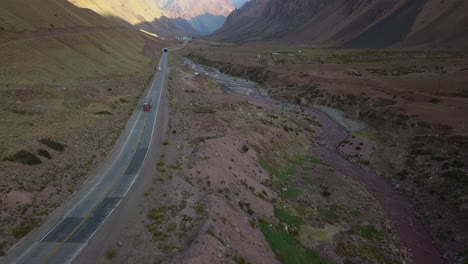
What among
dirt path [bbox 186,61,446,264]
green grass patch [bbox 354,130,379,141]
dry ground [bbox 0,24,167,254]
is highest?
green grass patch [bbox 354,130,379,141]

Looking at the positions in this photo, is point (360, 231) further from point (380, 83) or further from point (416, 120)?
point (380, 83)

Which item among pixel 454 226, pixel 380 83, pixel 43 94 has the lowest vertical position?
pixel 43 94

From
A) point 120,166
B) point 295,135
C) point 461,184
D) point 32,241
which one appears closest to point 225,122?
point 295,135

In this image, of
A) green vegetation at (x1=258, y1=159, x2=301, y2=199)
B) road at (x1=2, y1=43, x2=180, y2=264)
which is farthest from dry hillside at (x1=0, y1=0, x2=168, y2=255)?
green vegetation at (x1=258, y1=159, x2=301, y2=199)

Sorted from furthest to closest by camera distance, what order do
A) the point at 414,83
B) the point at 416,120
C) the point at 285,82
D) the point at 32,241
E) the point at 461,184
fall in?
1. the point at 285,82
2. the point at 414,83
3. the point at 416,120
4. the point at 461,184
5. the point at 32,241

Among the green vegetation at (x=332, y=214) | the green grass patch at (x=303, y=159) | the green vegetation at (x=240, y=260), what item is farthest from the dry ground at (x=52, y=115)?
the green grass patch at (x=303, y=159)

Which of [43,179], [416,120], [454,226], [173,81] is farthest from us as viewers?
[173,81]

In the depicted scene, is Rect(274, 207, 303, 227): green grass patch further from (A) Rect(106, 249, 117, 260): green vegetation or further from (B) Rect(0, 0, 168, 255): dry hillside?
(B) Rect(0, 0, 168, 255): dry hillside
